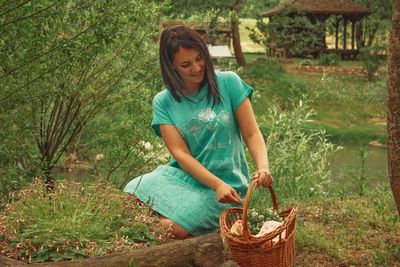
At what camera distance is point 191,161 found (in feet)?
14.6

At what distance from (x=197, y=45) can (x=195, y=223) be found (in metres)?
1.05

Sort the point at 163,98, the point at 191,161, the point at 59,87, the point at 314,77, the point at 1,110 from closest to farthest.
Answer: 1. the point at 191,161
2. the point at 163,98
3. the point at 1,110
4. the point at 59,87
5. the point at 314,77

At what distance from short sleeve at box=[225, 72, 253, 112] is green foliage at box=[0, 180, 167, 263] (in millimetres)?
854

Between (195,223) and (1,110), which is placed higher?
(1,110)

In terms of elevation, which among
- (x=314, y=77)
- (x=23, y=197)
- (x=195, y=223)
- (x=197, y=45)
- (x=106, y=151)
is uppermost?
(x=197, y=45)

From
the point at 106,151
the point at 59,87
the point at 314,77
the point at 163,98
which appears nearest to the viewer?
the point at 163,98

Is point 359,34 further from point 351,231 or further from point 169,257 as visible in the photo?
point 169,257

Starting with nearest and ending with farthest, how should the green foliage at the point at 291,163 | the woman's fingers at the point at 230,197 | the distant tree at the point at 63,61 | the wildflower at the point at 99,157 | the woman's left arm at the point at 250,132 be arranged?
the woman's fingers at the point at 230,197 < the woman's left arm at the point at 250,132 < the distant tree at the point at 63,61 < the green foliage at the point at 291,163 < the wildflower at the point at 99,157

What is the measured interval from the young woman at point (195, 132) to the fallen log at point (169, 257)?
655 mm

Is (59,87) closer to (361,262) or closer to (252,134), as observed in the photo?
(252,134)

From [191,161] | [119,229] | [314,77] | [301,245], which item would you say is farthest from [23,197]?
[314,77]

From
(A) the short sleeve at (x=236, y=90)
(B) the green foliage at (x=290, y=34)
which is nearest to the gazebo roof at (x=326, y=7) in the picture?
(B) the green foliage at (x=290, y=34)

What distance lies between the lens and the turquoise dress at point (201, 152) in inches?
180

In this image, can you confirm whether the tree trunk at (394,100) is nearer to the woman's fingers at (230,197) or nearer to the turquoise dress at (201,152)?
the woman's fingers at (230,197)
